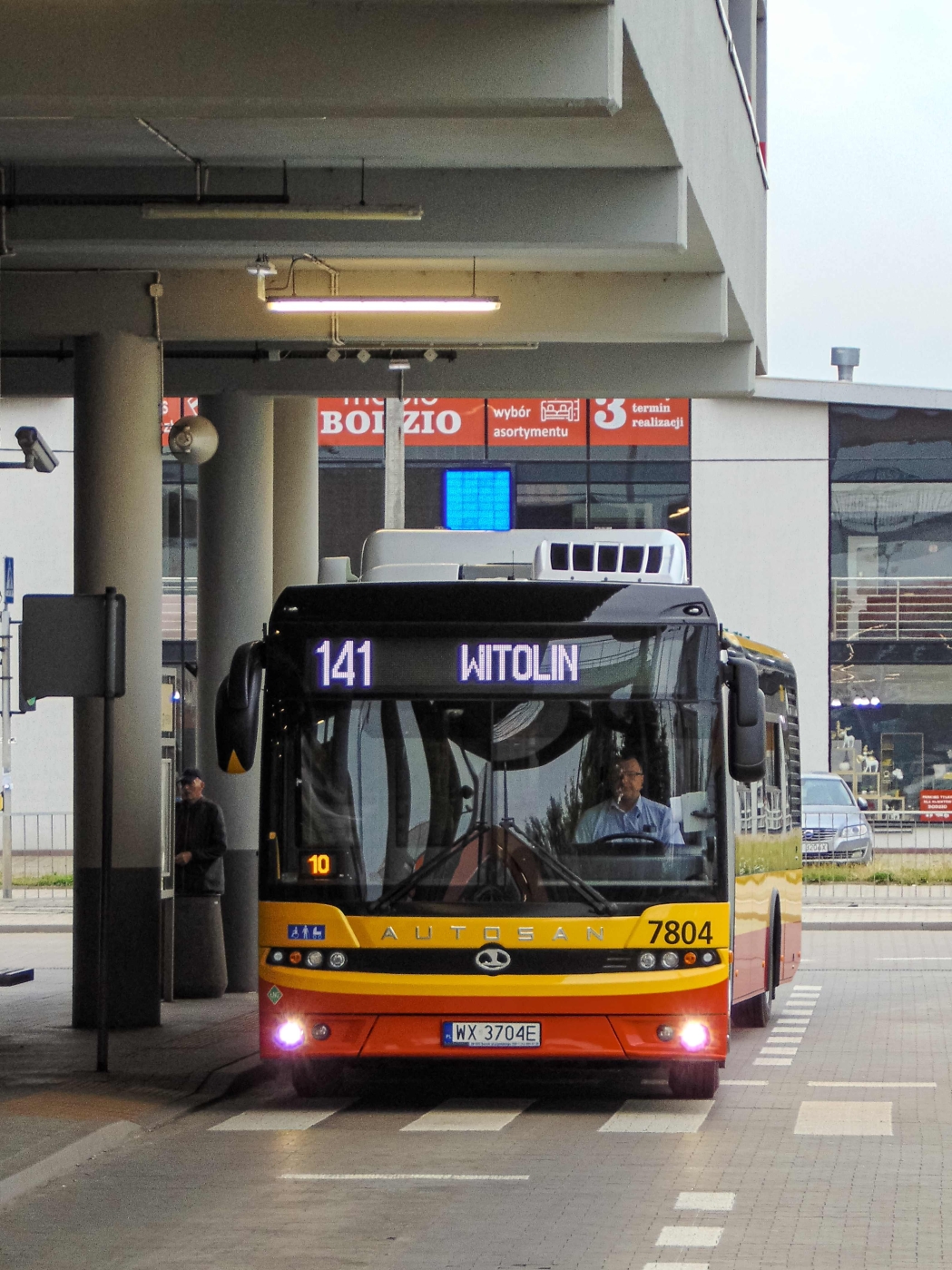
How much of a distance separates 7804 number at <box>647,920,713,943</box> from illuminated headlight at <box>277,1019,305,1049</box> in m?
1.94

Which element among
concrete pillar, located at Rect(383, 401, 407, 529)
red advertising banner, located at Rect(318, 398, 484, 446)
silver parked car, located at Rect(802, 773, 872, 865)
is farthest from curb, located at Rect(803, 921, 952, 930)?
red advertising banner, located at Rect(318, 398, 484, 446)

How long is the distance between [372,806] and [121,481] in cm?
445

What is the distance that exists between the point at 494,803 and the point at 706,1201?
10.7ft

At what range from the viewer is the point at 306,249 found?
47.7 feet

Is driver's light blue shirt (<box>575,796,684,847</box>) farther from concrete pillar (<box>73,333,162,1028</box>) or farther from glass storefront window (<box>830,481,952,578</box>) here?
glass storefront window (<box>830,481,952,578</box>)

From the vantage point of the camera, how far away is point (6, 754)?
30234 mm

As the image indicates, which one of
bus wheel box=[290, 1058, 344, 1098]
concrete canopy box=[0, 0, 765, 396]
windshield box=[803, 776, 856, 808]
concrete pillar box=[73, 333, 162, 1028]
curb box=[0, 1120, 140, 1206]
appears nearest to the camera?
curb box=[0, 1120, 140, 1206]

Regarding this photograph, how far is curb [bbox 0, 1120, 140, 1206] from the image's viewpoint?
9633mm

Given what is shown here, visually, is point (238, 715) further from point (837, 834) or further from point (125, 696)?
point (837, 834)

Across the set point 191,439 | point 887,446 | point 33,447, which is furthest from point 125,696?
point 887,446

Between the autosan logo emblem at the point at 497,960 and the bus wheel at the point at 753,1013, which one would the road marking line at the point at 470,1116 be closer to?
the autosan logo emblem at the point at 497,960

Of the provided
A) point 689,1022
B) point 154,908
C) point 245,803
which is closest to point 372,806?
point 689,1022

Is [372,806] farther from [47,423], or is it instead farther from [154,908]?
[47,423]

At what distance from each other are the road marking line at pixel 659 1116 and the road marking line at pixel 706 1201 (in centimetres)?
199
